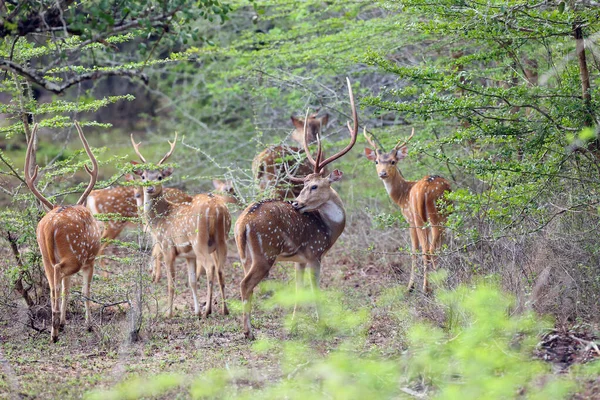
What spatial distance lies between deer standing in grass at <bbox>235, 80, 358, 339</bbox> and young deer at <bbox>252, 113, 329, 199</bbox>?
1434mm

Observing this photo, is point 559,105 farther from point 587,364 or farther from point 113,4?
point 113,4

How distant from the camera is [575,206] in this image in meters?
7.05

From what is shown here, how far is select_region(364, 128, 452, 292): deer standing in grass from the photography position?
9539 mm

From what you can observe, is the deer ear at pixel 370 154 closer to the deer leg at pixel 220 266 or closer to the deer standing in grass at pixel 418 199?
the deer standing in grass at pixel 418 199

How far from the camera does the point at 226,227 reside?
936 cm

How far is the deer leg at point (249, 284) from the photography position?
25.7 ft

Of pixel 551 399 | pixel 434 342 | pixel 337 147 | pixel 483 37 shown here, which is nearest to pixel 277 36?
pixel 337 147

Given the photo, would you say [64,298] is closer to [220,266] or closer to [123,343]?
[123,343]

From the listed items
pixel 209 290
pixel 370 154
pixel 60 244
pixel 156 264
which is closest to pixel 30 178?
pixel 60 244

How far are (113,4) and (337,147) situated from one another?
798 cm

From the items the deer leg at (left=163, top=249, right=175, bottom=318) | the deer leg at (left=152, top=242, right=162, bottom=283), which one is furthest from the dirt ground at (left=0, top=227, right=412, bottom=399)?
the deer leg at (left=152, top=242, right=162, bottom=283)

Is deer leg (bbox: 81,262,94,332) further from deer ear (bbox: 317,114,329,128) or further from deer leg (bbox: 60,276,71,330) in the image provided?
deer ear (bbox: 317,114,329,128)

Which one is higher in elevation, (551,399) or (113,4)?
(113,4)

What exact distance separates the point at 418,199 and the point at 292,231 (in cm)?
202
